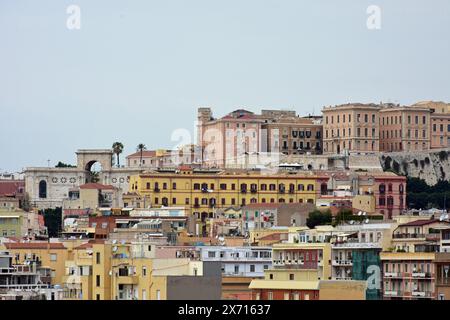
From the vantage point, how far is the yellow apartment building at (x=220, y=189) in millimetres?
63906

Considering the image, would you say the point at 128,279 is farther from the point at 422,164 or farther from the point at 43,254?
the point at 422,164

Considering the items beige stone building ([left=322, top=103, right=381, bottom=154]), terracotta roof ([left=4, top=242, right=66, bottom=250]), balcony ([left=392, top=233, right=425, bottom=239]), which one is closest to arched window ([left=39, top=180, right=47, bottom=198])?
beige stone building ([left=322, top=103, right=381, bottom=154])

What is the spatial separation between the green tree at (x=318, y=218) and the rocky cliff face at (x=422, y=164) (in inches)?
1137

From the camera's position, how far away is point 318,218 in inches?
1925

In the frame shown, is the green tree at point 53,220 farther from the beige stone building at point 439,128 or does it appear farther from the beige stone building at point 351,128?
the beige stone building at point 439,128

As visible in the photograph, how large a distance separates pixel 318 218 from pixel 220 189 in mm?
15952

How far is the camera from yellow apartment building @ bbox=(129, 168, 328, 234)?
6391cm

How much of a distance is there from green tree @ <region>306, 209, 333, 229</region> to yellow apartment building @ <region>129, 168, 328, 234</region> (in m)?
13.0

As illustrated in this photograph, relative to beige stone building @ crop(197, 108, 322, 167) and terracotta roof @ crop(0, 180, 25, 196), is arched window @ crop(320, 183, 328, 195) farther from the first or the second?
terracotta roof @ crop(0, 180, 25, 196)

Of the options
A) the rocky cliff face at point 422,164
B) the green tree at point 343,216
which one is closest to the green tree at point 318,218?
the green tree at point 343,216

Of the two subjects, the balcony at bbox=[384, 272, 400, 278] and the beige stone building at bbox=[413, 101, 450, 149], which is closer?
the balcony at bbox=[384, 272, 400, 278]

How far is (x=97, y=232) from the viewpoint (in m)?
46.7
